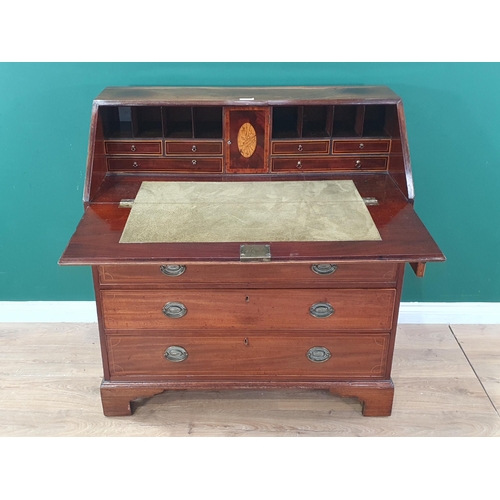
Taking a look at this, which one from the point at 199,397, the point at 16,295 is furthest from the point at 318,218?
the point at 16,295

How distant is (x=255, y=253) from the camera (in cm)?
156

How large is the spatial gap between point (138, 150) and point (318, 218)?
26.9 inches

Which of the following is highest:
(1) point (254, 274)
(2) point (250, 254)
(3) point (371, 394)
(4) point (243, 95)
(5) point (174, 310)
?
(4) point (243, 95)

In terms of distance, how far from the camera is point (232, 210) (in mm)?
1780

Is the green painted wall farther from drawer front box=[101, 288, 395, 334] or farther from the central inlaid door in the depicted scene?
drawer front box=[101, 288, 395, 334]

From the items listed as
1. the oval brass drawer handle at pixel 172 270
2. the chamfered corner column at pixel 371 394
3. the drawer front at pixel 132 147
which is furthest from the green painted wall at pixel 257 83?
the oval brass drawer handle at pixel 172 270

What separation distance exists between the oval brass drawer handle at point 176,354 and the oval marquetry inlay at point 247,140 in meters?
0.69

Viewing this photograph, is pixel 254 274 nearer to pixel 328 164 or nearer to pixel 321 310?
pixel 321 310

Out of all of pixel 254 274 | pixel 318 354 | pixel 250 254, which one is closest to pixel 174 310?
pixel 254 274

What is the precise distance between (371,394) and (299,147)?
878mm

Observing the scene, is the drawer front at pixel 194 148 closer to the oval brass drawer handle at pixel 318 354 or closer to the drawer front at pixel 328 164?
the drawer front at pixel 328 164

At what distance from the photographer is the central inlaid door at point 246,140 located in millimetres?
1914

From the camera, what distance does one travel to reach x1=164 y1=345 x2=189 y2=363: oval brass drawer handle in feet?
6.22

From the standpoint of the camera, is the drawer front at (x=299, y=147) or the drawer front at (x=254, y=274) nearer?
the drawer front at (x=254, y=274)
